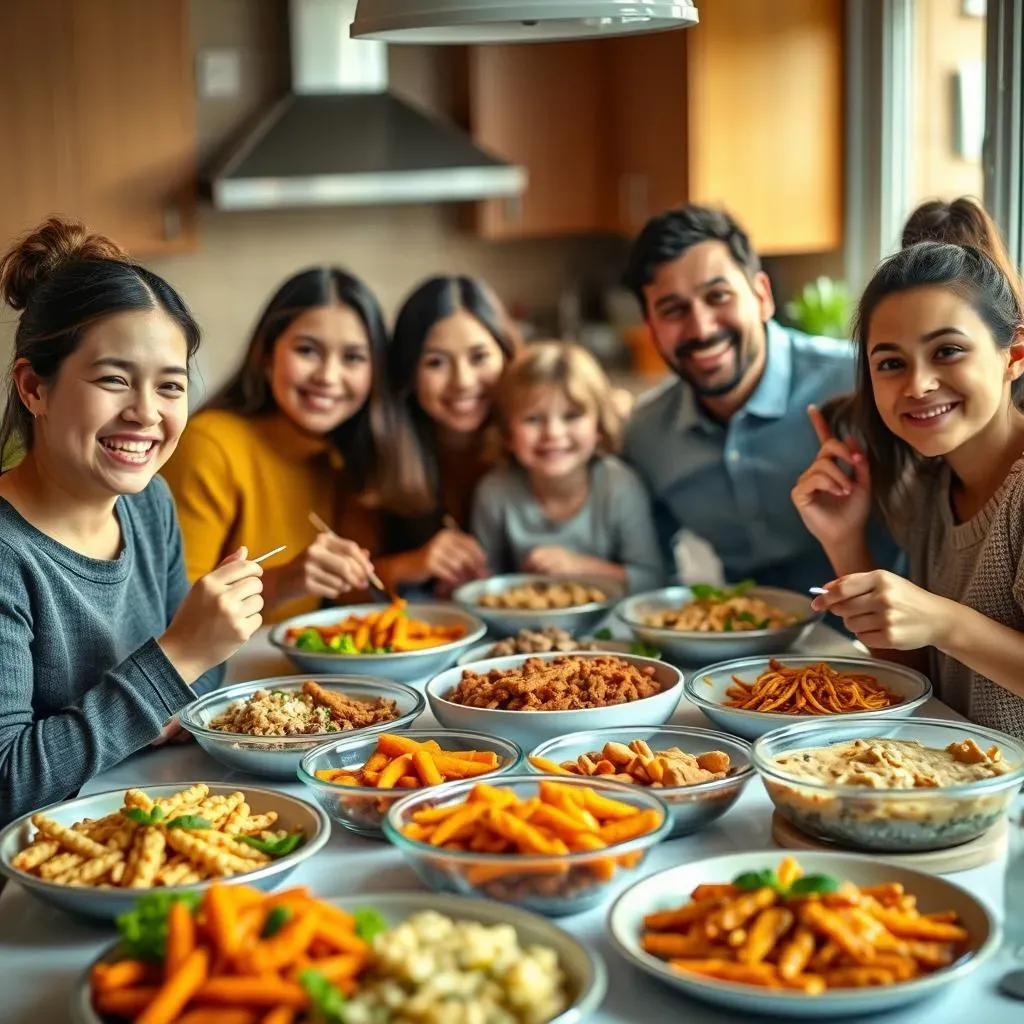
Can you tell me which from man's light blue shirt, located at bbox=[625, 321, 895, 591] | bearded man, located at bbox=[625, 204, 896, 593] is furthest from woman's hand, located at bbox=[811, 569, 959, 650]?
man's light blue shirt, located at bbox=[625, 321, 895, 591]

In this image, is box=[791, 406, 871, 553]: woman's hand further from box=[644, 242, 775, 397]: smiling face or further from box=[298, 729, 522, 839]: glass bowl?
box=[298, 729, 522, 839]: glass bowl

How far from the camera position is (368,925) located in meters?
1.05

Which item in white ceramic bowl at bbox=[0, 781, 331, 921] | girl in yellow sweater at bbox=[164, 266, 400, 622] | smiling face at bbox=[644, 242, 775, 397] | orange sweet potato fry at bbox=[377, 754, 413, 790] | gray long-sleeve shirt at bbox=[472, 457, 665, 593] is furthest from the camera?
gray long-sleeve shirt at bbox=[472, 457, 665, 593]

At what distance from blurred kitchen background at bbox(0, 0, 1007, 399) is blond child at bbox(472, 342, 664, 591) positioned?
1334mm

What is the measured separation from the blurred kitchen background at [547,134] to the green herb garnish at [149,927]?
3132 millimetres

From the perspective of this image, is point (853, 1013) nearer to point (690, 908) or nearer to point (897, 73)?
point (690, 908)

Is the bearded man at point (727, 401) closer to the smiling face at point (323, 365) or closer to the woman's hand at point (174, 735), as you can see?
the smiling face at point (323, 365)

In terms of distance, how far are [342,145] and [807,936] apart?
12.3ft

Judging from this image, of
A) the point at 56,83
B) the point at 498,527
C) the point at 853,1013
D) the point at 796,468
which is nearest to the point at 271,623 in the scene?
the point at 498,527

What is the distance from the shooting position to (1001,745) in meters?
1.43

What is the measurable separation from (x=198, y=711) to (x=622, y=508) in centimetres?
125

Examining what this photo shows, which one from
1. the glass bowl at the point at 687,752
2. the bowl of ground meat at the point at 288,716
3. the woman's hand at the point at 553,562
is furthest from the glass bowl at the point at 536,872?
the woman's hand at the point at 553,562

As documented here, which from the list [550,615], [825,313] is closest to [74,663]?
[550,615]

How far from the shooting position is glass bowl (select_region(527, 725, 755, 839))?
1377 millimetres
